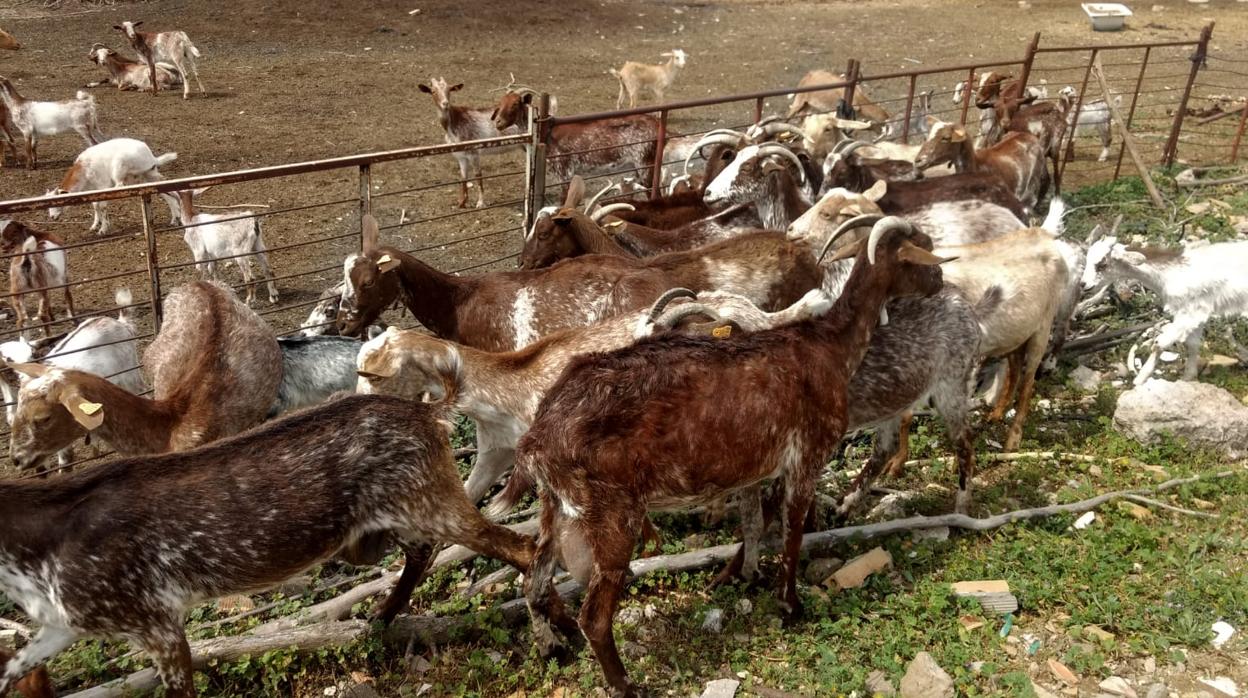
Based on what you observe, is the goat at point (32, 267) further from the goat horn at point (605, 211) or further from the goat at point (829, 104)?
the goat at point (829, 104)

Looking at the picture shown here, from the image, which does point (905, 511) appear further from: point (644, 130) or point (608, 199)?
point (644, 130)

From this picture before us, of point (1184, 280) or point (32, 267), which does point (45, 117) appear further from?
point (1184, 280)

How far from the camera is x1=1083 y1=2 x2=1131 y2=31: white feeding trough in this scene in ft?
80.5

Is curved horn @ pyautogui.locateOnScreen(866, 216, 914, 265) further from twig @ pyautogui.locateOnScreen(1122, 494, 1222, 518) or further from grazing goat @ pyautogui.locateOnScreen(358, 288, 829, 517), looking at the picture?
twig @ pyautogui.locateOnScreen(1122, 494, 1222, 518)

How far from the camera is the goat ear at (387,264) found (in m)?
6.70

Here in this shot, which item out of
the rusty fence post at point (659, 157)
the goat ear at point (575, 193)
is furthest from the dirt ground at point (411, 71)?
the rusty fence post at point (659, 157)

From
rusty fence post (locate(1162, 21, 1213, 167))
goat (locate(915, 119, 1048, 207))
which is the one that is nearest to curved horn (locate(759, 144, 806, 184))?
goat (locate(915, 119, 1048, 207))

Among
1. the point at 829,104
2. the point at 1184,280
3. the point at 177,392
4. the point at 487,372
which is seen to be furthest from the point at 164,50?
the point at 1184,280

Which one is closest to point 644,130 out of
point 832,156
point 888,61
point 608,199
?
point 608,199

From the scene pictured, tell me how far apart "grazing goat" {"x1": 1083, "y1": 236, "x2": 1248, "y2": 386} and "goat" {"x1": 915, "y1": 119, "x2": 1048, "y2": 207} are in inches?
100

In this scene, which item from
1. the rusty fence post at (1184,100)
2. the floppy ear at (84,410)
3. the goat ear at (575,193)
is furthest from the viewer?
the rusty fence post at (1184,100)

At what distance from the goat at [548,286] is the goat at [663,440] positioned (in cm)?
170

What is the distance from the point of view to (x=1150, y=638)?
15.4 ft

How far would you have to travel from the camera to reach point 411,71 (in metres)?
19.7
